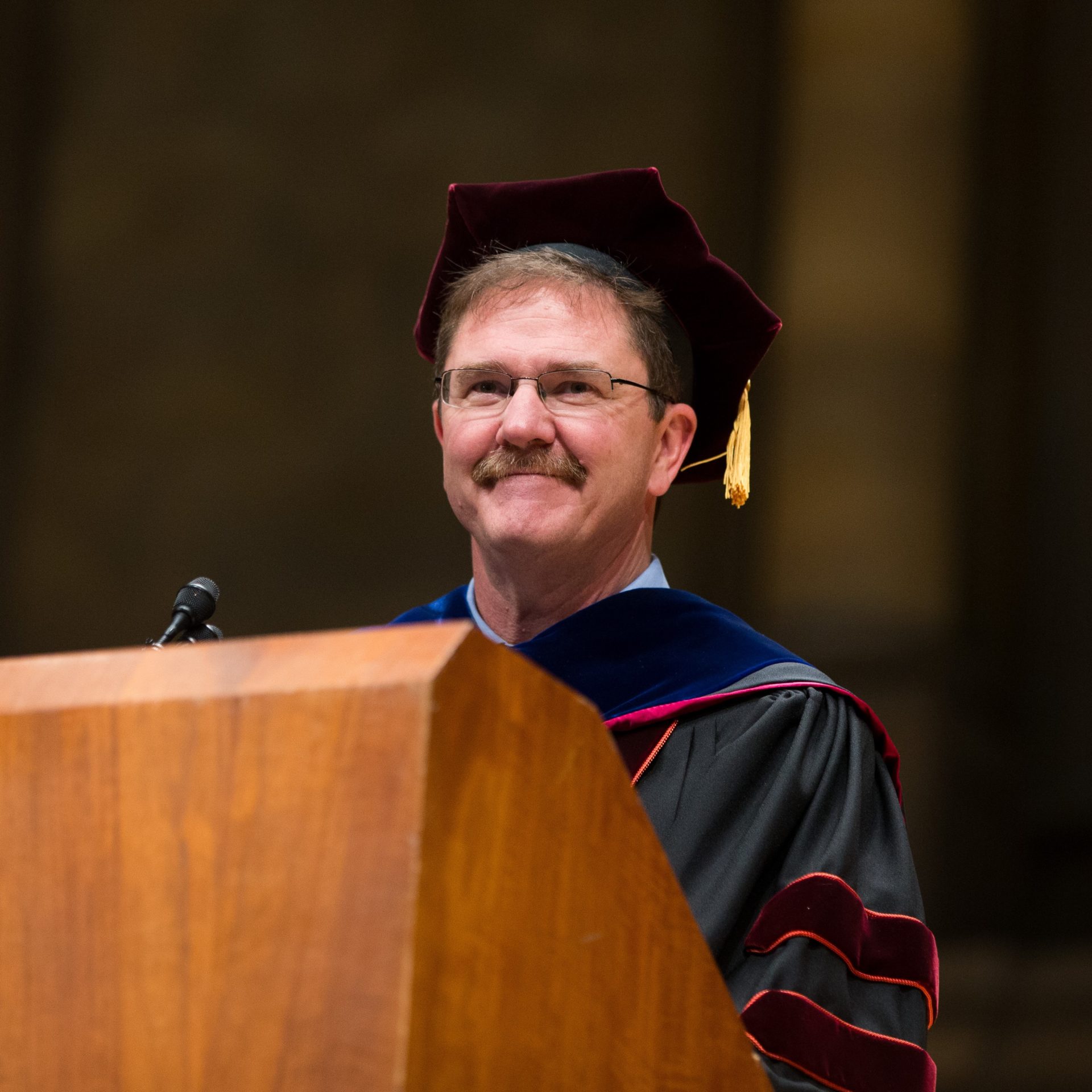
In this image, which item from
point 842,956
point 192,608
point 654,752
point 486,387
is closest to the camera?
point 192,608

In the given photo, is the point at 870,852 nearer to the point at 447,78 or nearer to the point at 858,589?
the point at 858,589

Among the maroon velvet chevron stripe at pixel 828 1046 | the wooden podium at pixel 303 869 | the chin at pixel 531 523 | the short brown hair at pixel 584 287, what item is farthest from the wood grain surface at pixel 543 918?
the short brown hair at pixel 584 287

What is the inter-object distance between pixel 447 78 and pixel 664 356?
372cm

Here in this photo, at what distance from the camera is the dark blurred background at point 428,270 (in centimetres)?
508

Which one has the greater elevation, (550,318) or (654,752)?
(550,318)

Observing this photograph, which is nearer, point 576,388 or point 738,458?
point 576,388

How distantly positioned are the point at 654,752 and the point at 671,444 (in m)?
0.63

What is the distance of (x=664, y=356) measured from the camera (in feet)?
8.16

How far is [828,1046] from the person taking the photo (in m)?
1.74

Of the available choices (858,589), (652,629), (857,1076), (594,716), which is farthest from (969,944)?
(594,716)

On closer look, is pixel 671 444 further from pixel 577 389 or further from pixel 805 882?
pixel 805 882

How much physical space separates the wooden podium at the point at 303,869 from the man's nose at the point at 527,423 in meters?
1.26

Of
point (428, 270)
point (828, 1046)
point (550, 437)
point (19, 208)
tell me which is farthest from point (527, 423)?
point (19, 208)

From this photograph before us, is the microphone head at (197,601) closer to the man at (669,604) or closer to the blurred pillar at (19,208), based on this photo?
the man at (669,604)
